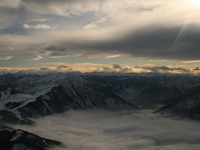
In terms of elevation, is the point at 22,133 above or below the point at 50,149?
above

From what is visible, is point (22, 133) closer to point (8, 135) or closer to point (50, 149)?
point (8, 135)

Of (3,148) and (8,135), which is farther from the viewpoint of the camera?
(8,135)

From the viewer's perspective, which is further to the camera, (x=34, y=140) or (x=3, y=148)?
(x=34, y=140)

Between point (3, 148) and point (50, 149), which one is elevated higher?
point (3, 148)

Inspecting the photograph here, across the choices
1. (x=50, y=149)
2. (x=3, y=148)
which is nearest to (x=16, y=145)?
(x=3, y=148)

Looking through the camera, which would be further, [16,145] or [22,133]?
[22,133]

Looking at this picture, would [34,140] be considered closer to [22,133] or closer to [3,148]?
[22,133]

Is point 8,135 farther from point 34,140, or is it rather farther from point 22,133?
point 34,140

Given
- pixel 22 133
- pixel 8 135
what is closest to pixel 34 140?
pixel 22 133
